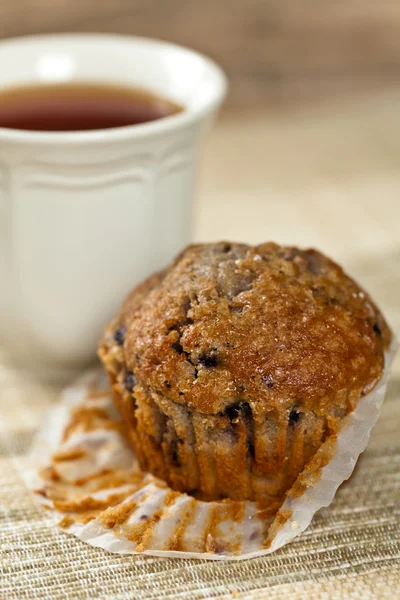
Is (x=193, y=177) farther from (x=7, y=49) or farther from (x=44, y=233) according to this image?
(x=7, y=49)

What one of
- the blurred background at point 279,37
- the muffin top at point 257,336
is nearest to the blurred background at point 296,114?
the blurred background at point 279,37

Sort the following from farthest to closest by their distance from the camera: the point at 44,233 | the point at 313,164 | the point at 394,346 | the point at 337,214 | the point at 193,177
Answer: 1. the point at 313,164
2. the point at 337,214
3. the point at 193,177
4. the point at 44,233
5. the point at 394,346

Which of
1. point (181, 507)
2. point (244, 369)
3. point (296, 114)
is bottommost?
point (296, 114)

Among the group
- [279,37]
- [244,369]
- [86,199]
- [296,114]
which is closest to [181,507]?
[244,369]

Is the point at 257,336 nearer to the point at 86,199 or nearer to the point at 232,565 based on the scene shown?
the point at 232,565

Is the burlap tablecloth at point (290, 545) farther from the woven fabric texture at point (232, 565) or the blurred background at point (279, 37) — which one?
the blurred background at point (279, 37)

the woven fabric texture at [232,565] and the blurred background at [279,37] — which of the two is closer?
the woven fabric texture at [232,565]

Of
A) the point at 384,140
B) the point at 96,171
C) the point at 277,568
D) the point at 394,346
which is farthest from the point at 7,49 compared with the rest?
the point at 384,140
